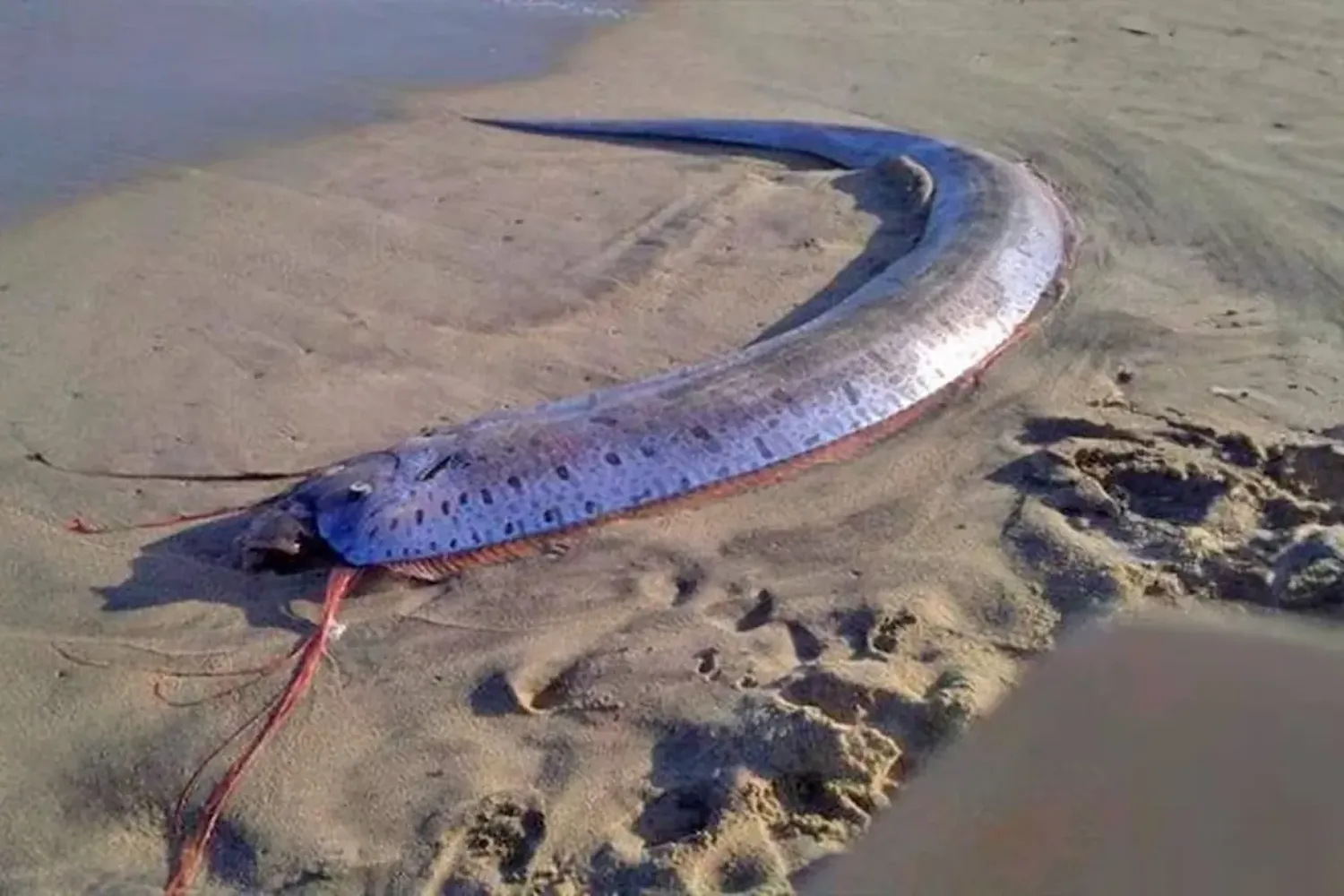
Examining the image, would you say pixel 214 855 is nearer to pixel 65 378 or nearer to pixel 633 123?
pixel 65 378

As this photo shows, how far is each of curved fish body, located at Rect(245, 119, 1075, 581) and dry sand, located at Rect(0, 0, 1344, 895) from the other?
141 mm

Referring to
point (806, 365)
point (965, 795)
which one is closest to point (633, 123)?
point (806, 365)

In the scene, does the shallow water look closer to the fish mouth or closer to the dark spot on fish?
the fish mouth

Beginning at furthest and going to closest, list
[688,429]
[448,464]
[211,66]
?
[211,66], [688,429], [448,464]

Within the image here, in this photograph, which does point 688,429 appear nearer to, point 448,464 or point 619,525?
point 619,525

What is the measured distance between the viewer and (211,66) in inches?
397

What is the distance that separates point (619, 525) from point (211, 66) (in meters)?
6.15

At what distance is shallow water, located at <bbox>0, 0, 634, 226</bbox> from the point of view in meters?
8.72

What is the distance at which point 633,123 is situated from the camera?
29.4 feet

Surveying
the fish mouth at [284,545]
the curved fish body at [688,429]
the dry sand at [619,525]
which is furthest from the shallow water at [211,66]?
the curved fish body at [688,429]

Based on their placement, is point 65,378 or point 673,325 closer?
point 65,378

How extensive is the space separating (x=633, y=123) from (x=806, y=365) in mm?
3622

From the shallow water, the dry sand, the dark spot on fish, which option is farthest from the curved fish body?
the shallow water

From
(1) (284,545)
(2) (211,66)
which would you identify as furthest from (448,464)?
(2) (211,66)
